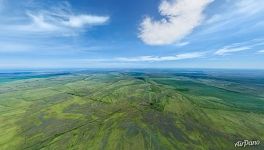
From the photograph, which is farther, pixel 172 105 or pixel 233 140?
pixel 172 105

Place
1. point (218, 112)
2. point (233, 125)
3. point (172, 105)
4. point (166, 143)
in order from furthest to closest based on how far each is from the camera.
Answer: point (172, 105), point (218, 112), point (233, 125), point (166, 143)

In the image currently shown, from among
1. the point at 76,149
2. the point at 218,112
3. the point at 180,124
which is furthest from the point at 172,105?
the point at 76,149

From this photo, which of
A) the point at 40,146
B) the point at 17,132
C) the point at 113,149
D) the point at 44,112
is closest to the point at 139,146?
the point at 113,149

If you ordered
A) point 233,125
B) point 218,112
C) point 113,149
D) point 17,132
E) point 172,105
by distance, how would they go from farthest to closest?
point 172,105, point 218,112, point 233,125, point 17,132, point 113,149

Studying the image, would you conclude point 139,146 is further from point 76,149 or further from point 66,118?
point 66,118

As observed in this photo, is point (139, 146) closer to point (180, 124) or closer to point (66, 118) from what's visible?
point (180, 124)

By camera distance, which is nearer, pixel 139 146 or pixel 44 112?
pixel 139 146

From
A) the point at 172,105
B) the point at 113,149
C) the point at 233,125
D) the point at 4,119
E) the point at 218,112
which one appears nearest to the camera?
the point at 113,149

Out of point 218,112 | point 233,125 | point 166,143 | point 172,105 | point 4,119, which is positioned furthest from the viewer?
point 172,105
